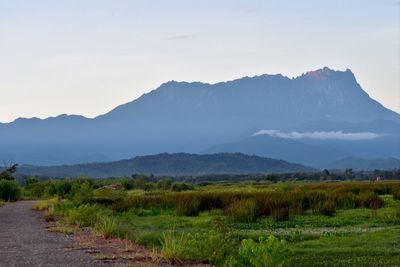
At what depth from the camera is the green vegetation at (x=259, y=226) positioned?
16466 mm

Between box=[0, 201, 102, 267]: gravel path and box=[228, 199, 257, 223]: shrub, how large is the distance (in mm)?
7891

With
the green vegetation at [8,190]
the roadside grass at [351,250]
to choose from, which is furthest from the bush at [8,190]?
the roadside grass at [351,250]

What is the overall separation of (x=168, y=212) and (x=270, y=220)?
30.7 feet

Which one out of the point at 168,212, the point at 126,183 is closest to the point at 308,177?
the point at 126,183

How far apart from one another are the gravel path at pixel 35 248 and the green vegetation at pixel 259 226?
1.67 m

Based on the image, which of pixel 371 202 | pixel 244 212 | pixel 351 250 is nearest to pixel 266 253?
pixel 351 250

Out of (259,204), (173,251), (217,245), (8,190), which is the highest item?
(8,190)

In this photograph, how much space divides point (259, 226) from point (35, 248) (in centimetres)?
937

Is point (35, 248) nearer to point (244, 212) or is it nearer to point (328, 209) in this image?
point (244, 212)

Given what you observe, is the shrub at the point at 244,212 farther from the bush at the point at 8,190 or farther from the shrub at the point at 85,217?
the bush at the point at 8,190

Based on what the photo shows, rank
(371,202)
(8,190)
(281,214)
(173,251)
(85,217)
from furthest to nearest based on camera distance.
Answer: (8,190) → (371,202) → (281,214) → (85,217) → (173,251)

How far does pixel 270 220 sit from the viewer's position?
3044cm

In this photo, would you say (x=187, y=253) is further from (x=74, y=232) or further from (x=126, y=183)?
(x=126, y=183)

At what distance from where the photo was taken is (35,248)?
21.7 m
